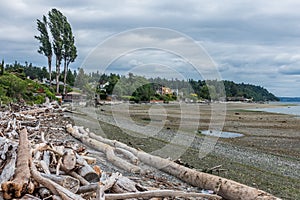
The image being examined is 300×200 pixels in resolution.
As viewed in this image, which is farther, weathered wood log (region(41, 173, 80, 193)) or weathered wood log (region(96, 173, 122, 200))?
weathered wood log (region(41, 173, 80, 193))

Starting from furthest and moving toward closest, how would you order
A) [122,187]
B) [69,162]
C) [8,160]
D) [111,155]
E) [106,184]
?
[111,155], [69,162], [8,160], [122,187], [106,184]

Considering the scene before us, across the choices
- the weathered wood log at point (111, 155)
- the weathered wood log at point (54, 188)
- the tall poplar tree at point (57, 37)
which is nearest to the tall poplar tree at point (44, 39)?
the tall poplar tree at point (57, 37)

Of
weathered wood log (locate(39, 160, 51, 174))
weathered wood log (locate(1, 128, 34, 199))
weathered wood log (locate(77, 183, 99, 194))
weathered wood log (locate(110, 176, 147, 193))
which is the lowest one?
weathered wood log (locate(110, 176, 147, 193))

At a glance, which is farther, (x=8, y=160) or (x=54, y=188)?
(x=8, y=160)

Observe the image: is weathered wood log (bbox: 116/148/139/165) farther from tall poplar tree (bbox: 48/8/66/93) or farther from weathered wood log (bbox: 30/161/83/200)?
tall poplar tree (bbox: 48/8/66/93)

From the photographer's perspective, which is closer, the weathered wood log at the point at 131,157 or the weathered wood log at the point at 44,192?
the weathered wood log at the point at 44,192

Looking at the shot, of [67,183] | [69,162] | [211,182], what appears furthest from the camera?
[211,182]

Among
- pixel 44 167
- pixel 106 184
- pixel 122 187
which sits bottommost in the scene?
pixel 122 187

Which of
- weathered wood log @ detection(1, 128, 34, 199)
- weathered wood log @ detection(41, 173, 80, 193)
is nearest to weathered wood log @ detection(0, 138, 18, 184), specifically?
weathered wood log @ detection(1, 128, 34, 199)

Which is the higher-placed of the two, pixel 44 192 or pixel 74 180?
pixel 74 180

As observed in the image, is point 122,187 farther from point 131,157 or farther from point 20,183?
point 131,157

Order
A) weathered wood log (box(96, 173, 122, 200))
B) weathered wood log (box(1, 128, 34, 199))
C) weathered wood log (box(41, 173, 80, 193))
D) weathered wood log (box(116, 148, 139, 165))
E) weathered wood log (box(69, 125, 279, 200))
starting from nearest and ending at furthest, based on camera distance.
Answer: weathered wood log (box(1, 128, 34, 199)) → weathered wood log (box(96, 173, 122, 200)) → weathered wood log (box(41, 173, 80, 193)) → weathered wood log (box(69, 125, 279, 200)) → weathered wood log (box(116, 148, 139, 165))

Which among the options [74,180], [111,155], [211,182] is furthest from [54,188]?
[111,155]

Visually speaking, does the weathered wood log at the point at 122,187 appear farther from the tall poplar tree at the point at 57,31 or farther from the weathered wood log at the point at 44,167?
the tall poplar tree at the point at 57,31
